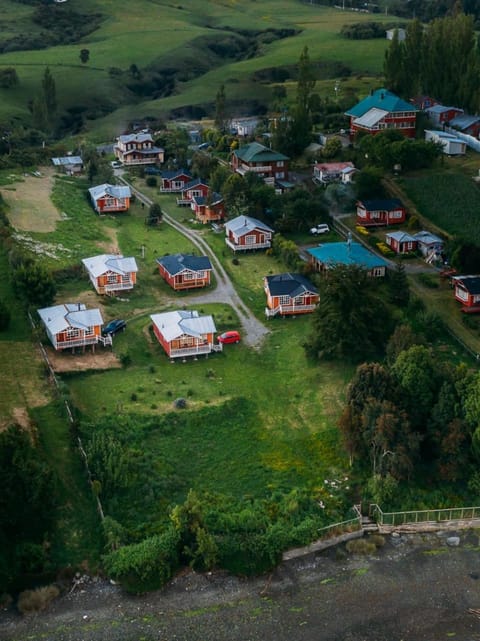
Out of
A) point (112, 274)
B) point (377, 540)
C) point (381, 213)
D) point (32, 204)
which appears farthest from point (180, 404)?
point (32, 204)

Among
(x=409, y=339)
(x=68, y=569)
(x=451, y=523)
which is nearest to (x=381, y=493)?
(x=451, y=523)

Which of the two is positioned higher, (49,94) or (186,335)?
(186,335)

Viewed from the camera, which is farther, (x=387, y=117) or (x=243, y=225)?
(x=387, y=117)

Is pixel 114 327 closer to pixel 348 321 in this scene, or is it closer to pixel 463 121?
pixel 348 321

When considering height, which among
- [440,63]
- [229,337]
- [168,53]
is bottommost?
[168,53]

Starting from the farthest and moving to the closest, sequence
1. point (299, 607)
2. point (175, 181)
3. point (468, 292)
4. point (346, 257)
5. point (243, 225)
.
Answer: point (175, 181) < point (243, 225) < point (346, 257) < point (468, 292) < point (299, 607)

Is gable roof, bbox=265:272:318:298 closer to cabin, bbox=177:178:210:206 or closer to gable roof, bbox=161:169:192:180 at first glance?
cabin, bbox=177:178:210:206

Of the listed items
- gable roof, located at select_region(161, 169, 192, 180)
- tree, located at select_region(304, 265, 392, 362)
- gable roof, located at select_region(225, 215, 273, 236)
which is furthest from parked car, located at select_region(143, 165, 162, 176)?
tree, located at select_region(304, 265, 392, 362)
